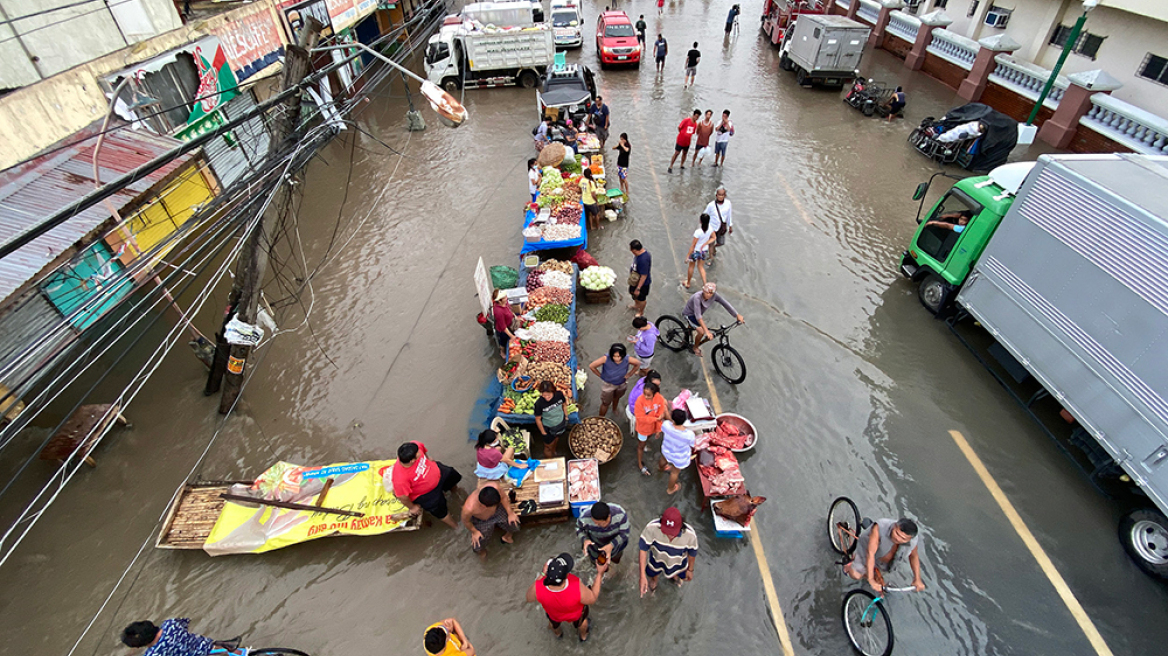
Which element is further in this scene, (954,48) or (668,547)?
(954,48)

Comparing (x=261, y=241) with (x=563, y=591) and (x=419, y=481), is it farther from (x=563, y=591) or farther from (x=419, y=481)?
(x=563, y=591)

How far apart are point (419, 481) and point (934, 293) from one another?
403 inches

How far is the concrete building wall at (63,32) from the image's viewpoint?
24.3ft

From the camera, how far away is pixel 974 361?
9.27m

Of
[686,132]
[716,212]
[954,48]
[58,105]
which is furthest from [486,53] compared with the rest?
[954,48]

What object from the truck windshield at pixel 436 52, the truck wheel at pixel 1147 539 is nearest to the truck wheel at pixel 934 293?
the truck wheel at pixel 1147 539

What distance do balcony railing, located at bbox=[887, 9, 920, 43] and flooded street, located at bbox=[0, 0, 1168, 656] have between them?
14279 millimetres

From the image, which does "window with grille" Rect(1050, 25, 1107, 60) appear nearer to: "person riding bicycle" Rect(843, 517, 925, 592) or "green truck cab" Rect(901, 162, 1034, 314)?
"green truck cab" Rect(901, 162, 1034, 314)

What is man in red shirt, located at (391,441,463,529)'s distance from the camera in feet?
20.6

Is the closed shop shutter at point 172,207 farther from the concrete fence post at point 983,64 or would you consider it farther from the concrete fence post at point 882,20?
the concrete fence post at point 882,20

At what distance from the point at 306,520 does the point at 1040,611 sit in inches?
376

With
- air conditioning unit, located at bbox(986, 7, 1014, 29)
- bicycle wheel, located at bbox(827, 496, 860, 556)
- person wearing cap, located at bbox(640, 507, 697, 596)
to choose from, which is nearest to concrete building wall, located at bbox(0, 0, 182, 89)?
person wearing cap, located at bbox(640, 507, 697, 596)

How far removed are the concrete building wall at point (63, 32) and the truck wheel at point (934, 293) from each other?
589 inches

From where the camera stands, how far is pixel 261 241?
25.5 ft
